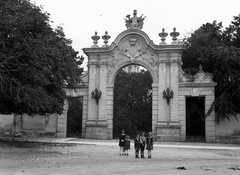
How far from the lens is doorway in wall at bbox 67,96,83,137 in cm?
3375

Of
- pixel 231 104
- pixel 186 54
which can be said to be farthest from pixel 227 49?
pixel 186 54

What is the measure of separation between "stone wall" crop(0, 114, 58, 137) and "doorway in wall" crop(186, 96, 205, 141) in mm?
11274

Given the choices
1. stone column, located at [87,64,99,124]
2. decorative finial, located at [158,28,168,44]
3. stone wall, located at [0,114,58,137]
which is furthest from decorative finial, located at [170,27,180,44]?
stone wall, located at [0,114,58,137]

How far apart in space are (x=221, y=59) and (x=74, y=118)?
18.7m

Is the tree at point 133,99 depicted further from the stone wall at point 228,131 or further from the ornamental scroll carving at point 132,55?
the stone wall at point 228,131

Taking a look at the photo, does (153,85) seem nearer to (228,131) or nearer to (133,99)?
(228,131)

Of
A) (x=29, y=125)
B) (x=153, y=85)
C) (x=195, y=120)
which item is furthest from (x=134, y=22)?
(x=29, y=125)

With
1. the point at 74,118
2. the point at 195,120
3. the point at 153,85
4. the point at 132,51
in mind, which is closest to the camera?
the point at 153,85

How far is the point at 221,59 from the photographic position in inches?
1027

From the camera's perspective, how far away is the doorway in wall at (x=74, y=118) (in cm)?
3375

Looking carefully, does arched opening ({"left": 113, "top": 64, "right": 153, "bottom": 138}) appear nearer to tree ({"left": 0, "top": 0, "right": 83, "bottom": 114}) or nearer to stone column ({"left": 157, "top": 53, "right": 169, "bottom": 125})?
stone column ({"left": 157, "top": 53, "right": 169, "bottom": 125})

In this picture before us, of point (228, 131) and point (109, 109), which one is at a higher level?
point (109, 109)

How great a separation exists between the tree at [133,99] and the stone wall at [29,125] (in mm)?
16619

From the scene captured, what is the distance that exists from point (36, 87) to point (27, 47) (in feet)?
8.63
